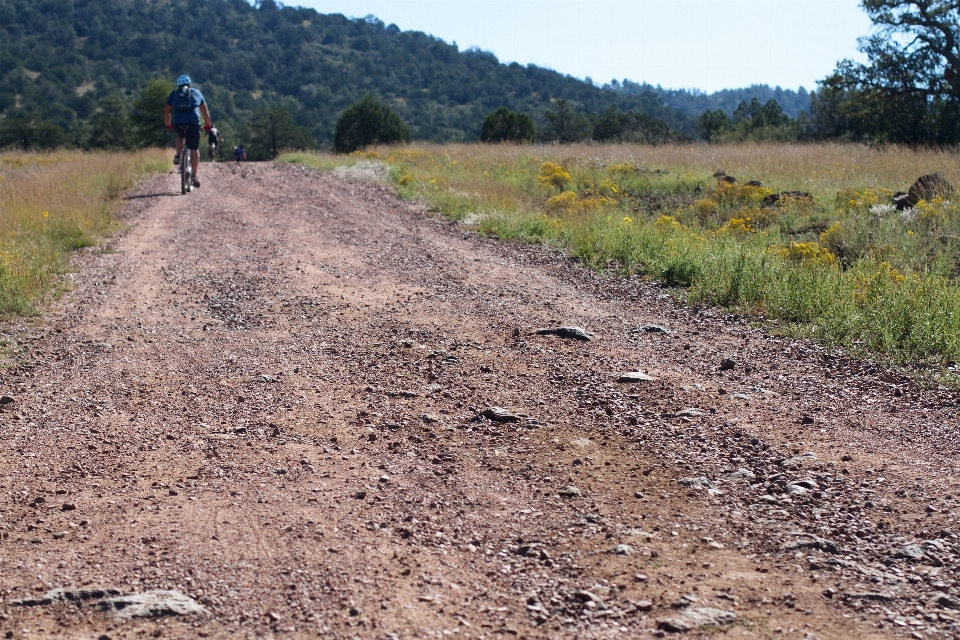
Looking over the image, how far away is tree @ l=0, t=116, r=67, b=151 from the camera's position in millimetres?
49047

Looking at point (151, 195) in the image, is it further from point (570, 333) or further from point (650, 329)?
point (650, 329)

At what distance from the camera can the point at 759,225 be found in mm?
11500

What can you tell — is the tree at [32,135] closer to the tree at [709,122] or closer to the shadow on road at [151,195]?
the tree at [709,122]

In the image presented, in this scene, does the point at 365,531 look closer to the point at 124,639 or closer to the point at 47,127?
the point at 124,639

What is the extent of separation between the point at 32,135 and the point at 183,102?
43044mm

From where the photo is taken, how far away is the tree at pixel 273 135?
55156 mm

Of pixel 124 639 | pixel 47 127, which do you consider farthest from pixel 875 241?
pixel 47 127

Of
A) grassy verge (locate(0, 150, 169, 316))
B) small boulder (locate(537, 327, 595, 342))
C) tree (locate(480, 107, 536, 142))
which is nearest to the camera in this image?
small boulder (locate(537, 327, 595, 342))

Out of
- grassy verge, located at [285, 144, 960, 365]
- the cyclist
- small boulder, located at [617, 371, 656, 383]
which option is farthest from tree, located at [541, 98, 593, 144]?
small boulder, located at [617, 371, 656, 383]

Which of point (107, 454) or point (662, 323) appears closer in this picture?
point (107, 454)

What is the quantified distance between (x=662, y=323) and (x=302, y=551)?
3.97 meters

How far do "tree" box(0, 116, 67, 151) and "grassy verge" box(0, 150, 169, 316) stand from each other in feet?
125

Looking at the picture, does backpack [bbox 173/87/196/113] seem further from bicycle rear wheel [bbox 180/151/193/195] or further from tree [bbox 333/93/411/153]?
tree [bbox 333/93/411/153]

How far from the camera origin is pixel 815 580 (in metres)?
2.69
